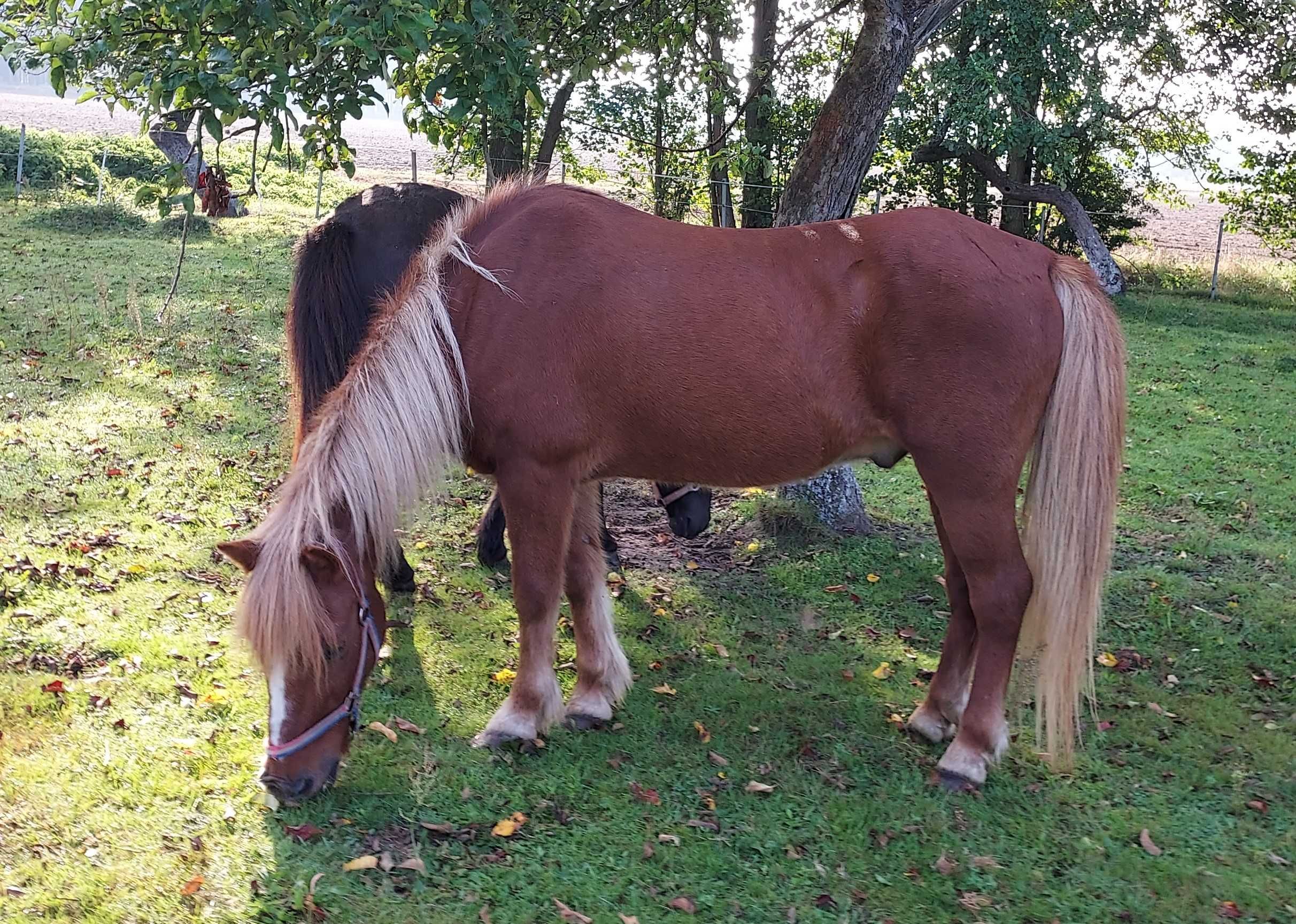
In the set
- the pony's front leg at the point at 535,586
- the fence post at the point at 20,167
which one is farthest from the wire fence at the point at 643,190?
the pony's front leg at the point at 535,586

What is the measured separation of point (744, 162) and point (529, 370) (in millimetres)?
3616

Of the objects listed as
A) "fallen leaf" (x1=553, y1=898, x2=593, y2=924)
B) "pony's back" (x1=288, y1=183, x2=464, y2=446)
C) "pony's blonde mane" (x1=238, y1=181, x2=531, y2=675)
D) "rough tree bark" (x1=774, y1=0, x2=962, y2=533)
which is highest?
"rough tree bark" (x1=774, y1=0, x2=962, y2=533)

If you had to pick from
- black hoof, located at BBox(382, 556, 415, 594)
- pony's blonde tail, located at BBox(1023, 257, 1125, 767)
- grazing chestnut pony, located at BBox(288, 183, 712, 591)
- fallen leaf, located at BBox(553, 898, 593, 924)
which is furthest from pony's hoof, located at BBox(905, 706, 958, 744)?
black hoof, located at BBox(382, 556, 415, 594)

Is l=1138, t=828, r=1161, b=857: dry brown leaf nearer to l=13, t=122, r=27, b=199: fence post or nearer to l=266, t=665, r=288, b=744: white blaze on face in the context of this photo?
l=266, t=665, r=288, b=744: white blaze on face

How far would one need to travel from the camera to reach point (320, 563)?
3.21 metres

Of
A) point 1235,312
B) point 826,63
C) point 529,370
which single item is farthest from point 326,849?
point 1235,312

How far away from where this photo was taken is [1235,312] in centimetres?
1459

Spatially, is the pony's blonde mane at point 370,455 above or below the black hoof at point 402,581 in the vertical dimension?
above

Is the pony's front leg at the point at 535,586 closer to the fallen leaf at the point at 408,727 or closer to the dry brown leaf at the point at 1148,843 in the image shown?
the fallen leaf at the point at 408,727

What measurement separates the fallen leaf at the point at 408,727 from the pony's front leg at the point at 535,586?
9.6 inches

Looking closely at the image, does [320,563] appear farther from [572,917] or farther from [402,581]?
[402,581]

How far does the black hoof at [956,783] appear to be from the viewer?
3617mm

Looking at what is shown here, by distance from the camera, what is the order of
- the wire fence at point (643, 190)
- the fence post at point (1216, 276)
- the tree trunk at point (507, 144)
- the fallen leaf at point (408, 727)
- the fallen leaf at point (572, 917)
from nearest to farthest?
the fallen leaf at point (572, 917) → the fallen leaf at point (408, 727) → the tree trunk at point (507, 144) → the wire fence at point (643, 190) → the fence post at point (1216, 276)

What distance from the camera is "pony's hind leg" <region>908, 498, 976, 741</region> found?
3.94 meters
